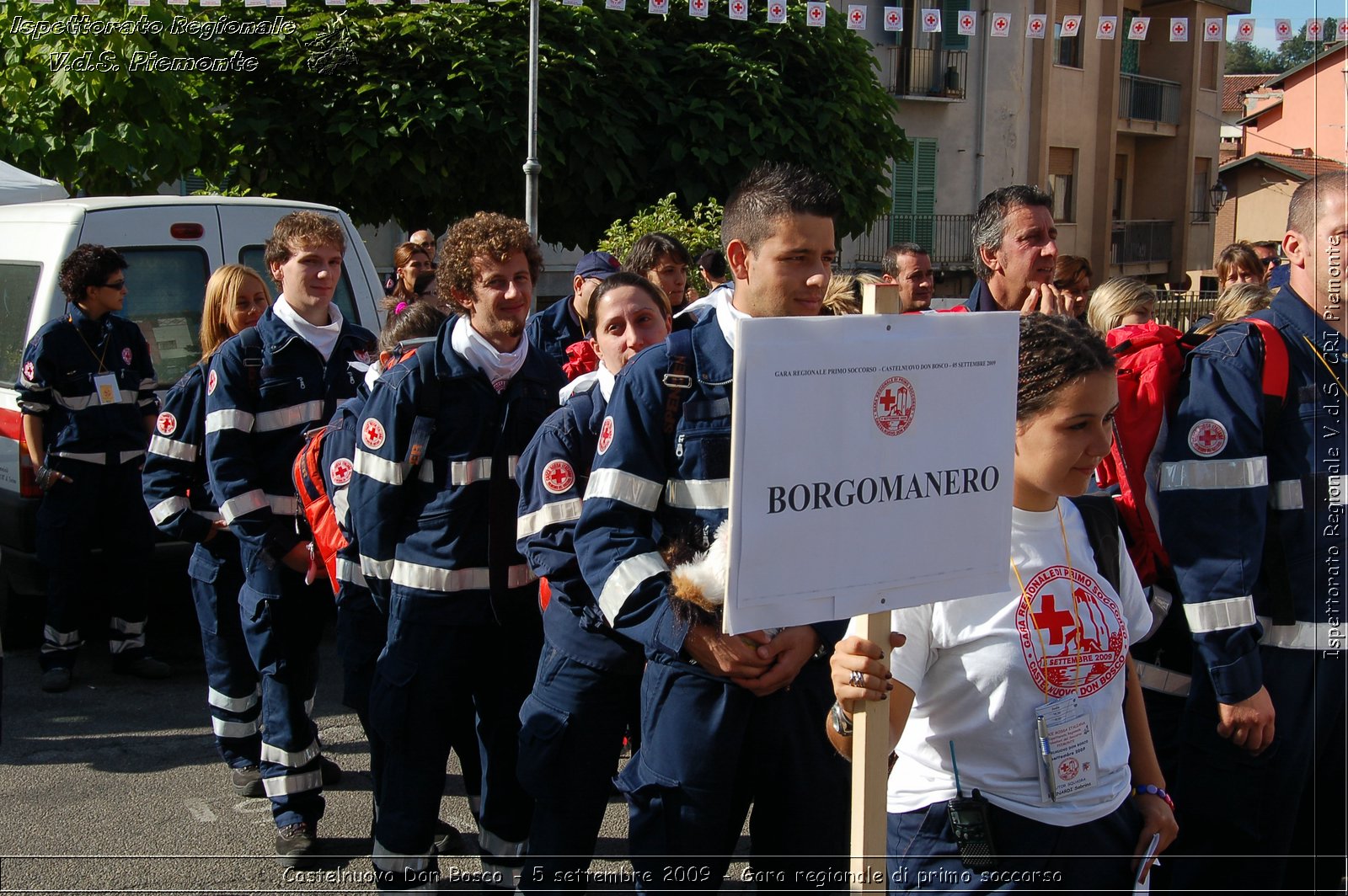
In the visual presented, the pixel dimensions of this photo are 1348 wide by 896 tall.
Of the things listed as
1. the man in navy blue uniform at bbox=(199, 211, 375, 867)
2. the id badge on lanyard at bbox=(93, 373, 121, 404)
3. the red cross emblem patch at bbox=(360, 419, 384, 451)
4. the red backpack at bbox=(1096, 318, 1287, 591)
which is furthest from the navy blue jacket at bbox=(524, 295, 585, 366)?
the red backpack at bbox=(1096, 318, 1287, 591)

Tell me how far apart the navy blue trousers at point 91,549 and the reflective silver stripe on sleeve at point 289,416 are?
2.34 m

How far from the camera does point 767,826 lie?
9.90 feet

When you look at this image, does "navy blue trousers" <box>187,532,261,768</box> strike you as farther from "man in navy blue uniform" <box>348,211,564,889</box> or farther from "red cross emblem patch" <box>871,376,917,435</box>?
"red cross emblem patch" <box>871,376,917,435</box>

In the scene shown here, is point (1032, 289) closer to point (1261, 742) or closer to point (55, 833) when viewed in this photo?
point (1261, 742)

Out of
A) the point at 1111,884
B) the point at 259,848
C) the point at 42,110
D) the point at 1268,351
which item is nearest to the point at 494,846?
the point at 259,848

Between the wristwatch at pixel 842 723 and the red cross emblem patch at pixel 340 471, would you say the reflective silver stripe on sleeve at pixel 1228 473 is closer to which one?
the wristwatch at pixel 842 723

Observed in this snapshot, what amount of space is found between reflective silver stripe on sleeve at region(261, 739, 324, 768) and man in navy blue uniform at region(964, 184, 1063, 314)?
9.50 feet

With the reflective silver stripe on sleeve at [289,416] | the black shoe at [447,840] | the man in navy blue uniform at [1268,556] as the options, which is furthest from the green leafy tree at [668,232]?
the man in navy blue uniform at [1268,556]

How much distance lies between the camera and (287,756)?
4527mm

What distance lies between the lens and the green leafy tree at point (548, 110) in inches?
565

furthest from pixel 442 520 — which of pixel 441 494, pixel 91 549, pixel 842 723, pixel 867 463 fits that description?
pixel 91 549

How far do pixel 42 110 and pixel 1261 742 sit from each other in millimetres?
9933

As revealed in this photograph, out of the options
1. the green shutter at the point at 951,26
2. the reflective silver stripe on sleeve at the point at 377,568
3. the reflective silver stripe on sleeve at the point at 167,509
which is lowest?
the reflective silver stripe on sleeve at the point at 377,568

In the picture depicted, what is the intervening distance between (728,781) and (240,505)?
2518 mm
